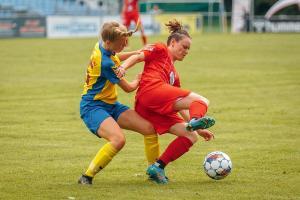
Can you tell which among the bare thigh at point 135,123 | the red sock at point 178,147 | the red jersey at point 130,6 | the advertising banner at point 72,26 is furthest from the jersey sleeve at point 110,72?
the advertising banner at point 72,26

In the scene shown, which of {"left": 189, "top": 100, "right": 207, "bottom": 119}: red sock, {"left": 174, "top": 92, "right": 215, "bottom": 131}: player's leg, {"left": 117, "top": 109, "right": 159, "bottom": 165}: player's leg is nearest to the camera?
{"left": 174, "top": 92, "right": 215, "bottom": 131}: player's leg

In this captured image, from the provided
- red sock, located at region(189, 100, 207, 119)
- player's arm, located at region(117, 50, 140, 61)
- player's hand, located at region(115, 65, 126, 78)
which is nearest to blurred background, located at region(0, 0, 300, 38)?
player's arm, located at region(117, 50, 140, 61)

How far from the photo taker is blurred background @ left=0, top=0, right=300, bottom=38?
42.6 metres

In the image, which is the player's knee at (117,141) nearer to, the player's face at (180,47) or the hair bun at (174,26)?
the player's face at (180,47)

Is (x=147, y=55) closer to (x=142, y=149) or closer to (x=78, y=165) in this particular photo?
(x=78, y=165)

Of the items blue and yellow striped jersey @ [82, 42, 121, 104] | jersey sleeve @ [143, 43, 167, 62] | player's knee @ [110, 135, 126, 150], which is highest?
jersey sleeve @ [143, 43, 167, 62]

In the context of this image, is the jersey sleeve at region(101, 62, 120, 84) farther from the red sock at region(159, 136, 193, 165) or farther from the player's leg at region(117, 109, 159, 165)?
the red sock at region(159, 136, 193, 165)

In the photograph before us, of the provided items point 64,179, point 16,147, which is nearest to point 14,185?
point 64,179

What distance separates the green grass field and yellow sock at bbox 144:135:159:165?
0.98 feet

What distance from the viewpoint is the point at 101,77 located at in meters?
8.49

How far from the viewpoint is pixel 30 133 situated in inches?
494

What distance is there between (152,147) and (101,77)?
972 mm

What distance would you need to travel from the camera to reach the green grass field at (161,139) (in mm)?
8234

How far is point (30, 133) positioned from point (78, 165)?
2953 millimetres
